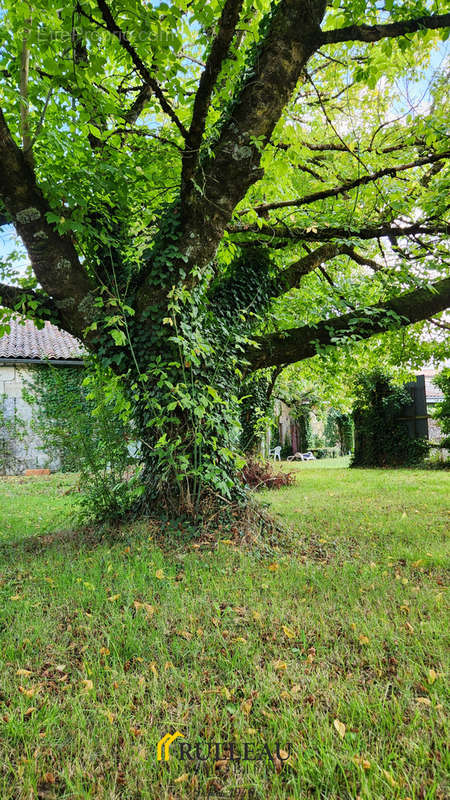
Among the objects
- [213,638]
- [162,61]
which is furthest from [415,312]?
[213,638]

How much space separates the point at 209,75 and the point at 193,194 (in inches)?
41.7

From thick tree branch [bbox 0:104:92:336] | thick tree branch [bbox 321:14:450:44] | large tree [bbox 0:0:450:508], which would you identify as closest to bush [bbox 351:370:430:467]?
large tree [bbox 0:0:450:508]

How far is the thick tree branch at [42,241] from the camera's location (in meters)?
3.71

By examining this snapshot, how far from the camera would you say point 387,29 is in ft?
10.5

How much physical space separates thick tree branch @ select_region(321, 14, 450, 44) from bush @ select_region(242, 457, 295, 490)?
6.76m

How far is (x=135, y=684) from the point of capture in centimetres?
196

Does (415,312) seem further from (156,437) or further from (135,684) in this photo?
(135,684)

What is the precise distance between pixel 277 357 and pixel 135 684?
13.6 ft

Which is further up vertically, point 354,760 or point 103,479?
point 103,479

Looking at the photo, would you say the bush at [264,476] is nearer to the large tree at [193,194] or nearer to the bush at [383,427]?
the large tree at [193,194]

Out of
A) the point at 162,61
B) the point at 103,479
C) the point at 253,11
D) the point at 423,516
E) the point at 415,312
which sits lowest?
the point at 423,516

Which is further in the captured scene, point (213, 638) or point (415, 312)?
point (415, 312)

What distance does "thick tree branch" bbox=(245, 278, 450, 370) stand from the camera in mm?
5199

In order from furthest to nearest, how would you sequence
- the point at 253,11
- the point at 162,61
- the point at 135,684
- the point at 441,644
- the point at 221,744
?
1. the point at 253,11
2. the point at 162,61
3. the point at 441,644
4. the point at 135,684
5. the point at 221,744
